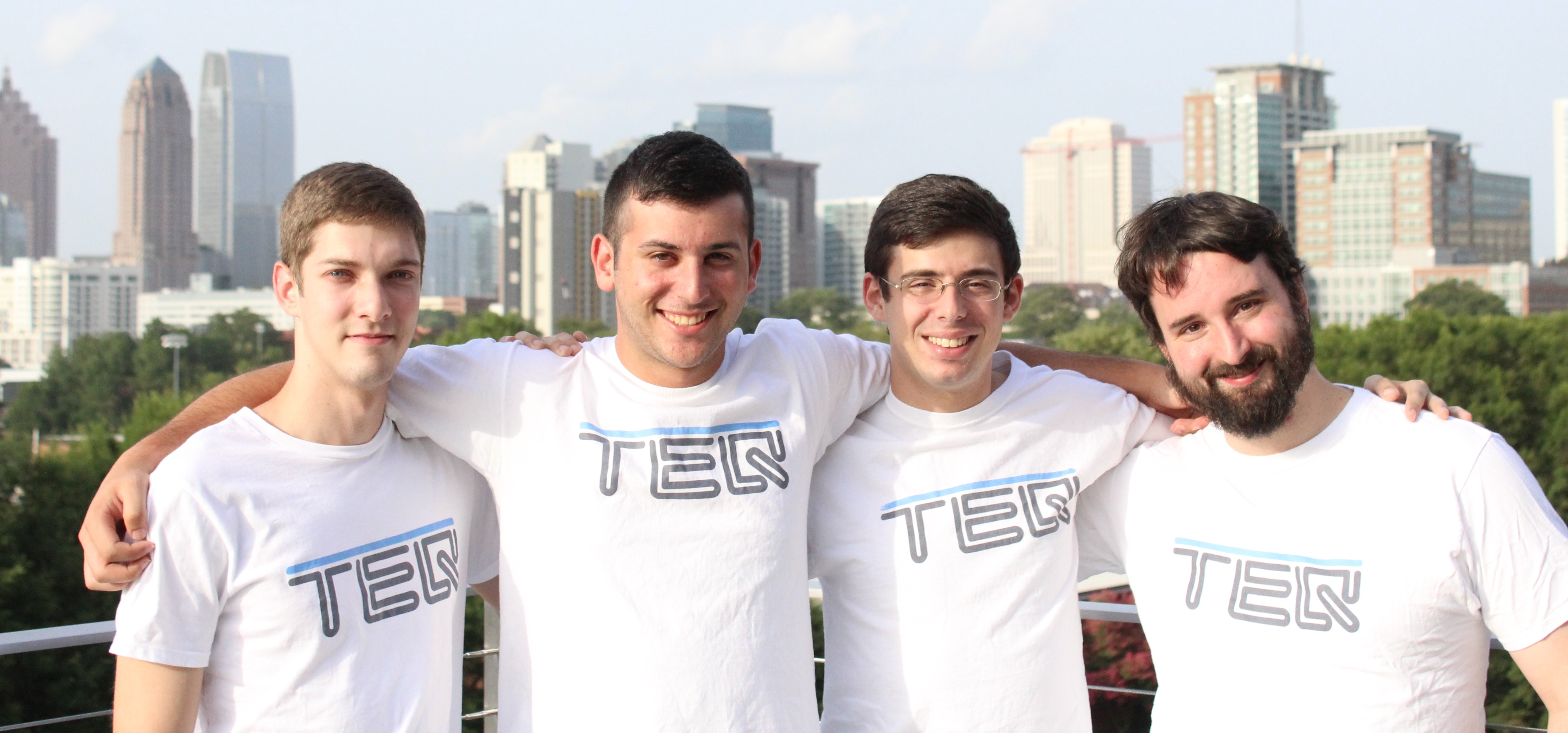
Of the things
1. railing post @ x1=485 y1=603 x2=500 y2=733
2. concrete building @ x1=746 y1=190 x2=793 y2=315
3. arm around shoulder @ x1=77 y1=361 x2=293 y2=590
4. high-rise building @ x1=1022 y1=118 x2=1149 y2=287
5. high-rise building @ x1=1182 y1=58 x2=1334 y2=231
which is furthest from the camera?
high-rise building @ x1=1022 y1=118 x2=1149 y2=287

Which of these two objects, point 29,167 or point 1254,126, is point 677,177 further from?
point 29,167

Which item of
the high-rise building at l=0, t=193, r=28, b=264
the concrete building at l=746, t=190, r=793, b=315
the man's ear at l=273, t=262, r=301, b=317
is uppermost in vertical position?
the high-rise building at l=0, t=193, r=28, b=264

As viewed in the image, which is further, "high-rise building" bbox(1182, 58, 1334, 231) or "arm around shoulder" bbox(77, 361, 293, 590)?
"high-rise building" bbox(1182, 58, 1334, 231)

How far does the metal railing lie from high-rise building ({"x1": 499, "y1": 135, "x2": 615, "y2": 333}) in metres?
85.0

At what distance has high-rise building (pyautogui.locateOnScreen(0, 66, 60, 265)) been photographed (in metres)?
187

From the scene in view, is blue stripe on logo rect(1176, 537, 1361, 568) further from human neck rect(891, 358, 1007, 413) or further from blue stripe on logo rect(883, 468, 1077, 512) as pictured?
human neck rect(891, 358, 1007, 413)

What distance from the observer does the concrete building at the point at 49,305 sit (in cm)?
12794

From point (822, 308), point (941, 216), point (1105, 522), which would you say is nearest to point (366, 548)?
point (941, 216)

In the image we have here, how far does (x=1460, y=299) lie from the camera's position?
69750 mm

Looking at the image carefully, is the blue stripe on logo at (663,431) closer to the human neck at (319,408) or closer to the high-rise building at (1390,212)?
the human neck at (319,408)

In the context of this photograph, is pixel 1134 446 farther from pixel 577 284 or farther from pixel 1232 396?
pixel 577 284

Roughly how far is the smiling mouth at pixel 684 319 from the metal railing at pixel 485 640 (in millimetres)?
891

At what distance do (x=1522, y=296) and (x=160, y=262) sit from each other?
16163 cm

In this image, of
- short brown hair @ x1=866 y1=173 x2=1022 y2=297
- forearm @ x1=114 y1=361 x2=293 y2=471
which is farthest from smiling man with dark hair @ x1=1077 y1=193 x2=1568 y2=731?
forearm @ x1=114 y1=361 x2=293 y2=471
